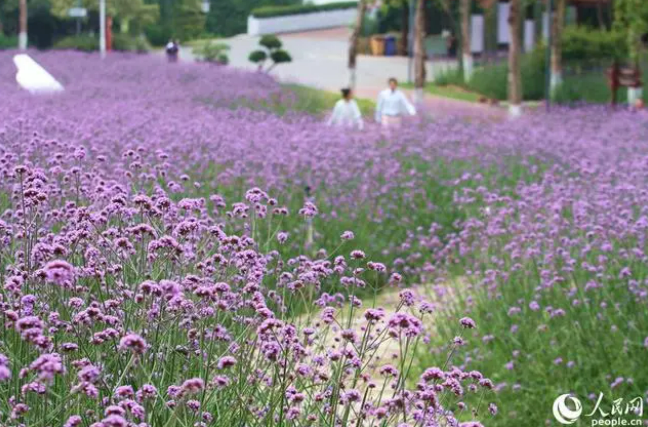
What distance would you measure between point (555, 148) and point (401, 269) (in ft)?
14.7

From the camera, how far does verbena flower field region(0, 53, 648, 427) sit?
3578mm

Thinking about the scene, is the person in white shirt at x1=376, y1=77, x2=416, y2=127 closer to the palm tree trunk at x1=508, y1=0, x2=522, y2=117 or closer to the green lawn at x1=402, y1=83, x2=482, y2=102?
the palm tree trunk at x1=508, y1=0, x2=522, y2=117

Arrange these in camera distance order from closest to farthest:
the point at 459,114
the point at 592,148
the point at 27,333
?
the point at 27,333 → the point at 592,148 → the point at 459,114

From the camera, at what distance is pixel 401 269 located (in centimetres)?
1020

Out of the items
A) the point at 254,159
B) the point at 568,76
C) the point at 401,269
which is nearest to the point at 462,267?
the point at 401,269

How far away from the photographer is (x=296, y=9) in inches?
2618

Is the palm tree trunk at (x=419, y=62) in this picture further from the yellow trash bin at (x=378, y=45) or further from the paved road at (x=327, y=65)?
the yellow trash bin at (x=378, y=45)

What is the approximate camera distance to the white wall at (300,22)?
211 feet

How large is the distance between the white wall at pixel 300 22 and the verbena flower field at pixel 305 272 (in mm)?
47528

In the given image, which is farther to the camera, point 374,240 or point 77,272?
point 374,240

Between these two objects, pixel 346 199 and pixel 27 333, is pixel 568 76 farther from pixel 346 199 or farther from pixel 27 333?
pixel 27 333

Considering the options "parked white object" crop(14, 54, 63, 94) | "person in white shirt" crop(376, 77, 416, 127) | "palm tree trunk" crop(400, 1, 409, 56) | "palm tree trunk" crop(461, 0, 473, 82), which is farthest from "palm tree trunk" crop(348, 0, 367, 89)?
"palm tree trunk" crop(400, 1, 409, 56)

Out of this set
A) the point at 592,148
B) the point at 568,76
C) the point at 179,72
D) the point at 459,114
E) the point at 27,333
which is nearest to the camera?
the point at 27,333

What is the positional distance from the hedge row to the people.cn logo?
58372mm
